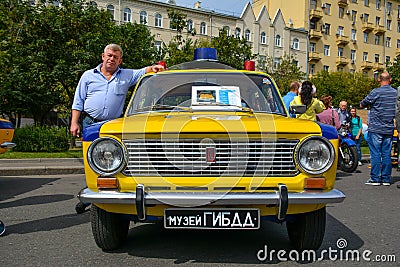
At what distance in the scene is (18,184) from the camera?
8.00m

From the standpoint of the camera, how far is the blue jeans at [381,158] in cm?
804

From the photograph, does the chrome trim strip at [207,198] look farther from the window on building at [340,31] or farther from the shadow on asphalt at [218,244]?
the window on building at [340,31]

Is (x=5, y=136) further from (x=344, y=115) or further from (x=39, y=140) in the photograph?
(x=344, y=115)

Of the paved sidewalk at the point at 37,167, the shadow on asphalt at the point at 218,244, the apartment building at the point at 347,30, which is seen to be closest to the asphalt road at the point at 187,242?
the shadow on asphalt at the point at 218,244

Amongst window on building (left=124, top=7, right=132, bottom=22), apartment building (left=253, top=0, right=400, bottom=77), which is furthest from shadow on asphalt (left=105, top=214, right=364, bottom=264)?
apartment building (left=253, top=0, right=400, bottom=77)

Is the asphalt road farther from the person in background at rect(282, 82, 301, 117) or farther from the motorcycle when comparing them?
the motorcycle

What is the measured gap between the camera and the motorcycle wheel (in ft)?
32.0

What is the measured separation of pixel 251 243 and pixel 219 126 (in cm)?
141

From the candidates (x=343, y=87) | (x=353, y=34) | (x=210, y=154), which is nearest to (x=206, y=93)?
(x=210, y=154)

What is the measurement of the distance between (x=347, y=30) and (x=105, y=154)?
206 ft

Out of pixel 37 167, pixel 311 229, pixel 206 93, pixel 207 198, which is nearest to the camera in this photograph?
pixel 207 198

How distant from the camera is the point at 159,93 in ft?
15.5

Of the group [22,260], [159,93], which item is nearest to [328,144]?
[159,93]

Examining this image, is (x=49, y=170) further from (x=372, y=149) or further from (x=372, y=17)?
(x=372, y=17)
